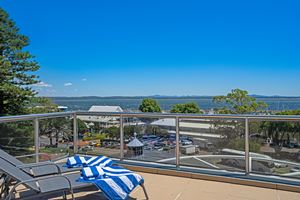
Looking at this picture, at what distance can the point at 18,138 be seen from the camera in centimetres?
515

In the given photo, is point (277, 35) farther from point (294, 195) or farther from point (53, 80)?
point (294, 195)

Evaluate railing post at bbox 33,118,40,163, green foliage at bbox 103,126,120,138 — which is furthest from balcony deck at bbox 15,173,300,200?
railing post at bbox 33,118,40,163

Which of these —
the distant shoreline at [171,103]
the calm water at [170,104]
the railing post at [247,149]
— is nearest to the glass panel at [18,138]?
the railing post at [247,149]

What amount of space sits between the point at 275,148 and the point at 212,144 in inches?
36.5

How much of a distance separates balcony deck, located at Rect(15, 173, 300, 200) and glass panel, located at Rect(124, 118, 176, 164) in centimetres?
74

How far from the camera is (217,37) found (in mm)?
45125

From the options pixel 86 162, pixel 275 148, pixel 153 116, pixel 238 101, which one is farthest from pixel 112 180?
pixel 238 101

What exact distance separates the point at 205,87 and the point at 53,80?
103 ft

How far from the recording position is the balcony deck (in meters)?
3.75

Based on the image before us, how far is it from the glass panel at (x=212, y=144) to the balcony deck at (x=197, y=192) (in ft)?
1.29

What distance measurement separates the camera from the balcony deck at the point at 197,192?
3.75m

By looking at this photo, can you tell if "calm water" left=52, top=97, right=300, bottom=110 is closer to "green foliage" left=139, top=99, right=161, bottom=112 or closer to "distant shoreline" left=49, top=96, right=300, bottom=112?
"distant shoreline" left=49, top=96, right=300, bottom=112

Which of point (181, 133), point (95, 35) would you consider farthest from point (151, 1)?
point (181, 133)

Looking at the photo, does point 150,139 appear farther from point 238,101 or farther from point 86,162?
point 238,101
